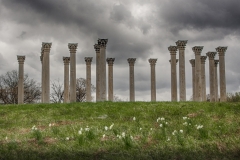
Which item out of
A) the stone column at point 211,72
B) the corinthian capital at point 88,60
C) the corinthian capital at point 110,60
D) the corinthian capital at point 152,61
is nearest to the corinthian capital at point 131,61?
the corinthian capital at point 110,60

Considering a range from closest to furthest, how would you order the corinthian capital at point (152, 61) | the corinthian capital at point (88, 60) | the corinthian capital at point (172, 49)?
the corinthian capital at point (172, 49), the corinthian capital at point (88, 60), the corinthian capital at point (152, 61)

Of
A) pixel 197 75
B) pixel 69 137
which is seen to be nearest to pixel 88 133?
pixel 69 137

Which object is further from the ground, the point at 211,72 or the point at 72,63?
the point at 72,63

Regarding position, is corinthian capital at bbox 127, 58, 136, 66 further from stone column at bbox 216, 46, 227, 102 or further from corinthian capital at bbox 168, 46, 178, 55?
stone column at bbox 216, 46, 227, 102

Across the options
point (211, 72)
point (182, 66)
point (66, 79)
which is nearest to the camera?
point (182, 66)

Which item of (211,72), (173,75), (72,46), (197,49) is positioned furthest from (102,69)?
(211,72)

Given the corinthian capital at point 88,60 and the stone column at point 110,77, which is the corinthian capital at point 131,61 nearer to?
the stone column at point 110,77

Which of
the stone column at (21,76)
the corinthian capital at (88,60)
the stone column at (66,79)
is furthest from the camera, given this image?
the corinthian capital at (88,60)

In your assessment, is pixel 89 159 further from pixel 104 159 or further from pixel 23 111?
pixel 23 111

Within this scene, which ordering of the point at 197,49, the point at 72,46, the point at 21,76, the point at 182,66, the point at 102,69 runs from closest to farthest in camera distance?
the point at 102,69 < the point at 72,46 < the point at 182,66 < the point at 197,49 < the point at 21,76

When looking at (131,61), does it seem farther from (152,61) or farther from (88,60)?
(88,60)

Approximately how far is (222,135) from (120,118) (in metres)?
9.32

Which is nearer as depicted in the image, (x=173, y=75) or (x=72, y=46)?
(x=72, y=46)

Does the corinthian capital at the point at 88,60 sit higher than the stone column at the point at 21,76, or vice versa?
the corinthian capital at the point at 88,60
